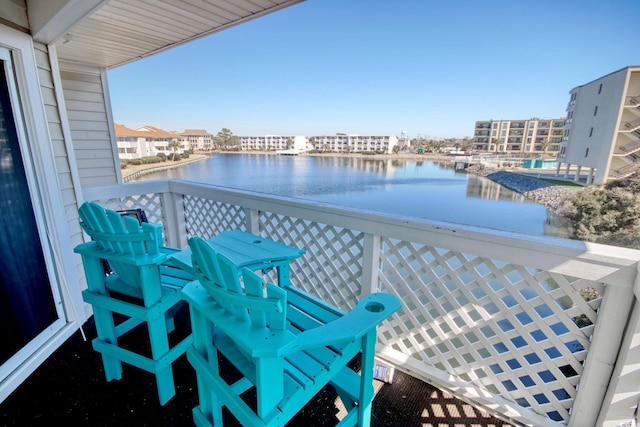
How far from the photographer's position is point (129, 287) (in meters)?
1.44

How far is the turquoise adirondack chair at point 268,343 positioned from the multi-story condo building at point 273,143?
32.2 ft

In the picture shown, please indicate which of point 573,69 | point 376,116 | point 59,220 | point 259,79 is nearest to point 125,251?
point 59,220

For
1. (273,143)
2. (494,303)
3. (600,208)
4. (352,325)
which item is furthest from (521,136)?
(273,143)

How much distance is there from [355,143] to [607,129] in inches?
510

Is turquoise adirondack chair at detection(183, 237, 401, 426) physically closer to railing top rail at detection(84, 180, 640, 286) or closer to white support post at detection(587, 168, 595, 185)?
railing top rail at detection(84, 180, 640, 286)

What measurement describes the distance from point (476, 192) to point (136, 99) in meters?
12.4

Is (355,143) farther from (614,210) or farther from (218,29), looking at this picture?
(218,29)

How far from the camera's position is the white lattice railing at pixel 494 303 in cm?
103

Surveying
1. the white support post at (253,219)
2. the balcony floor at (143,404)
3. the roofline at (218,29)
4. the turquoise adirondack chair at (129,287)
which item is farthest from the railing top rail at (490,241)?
the roofline at (218,29)

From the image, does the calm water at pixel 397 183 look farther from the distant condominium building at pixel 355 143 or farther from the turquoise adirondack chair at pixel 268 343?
the distant condominium building at pixel 355 143

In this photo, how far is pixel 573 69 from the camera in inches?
124

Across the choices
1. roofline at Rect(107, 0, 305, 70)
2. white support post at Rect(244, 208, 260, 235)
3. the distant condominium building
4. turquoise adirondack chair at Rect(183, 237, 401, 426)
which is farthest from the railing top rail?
the distant condominium building

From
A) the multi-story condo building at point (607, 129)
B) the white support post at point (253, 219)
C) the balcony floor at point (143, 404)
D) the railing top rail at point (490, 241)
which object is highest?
the multi-story condo building at point (607, 129)

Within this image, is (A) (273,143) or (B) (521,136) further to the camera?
(A) (273,143)
